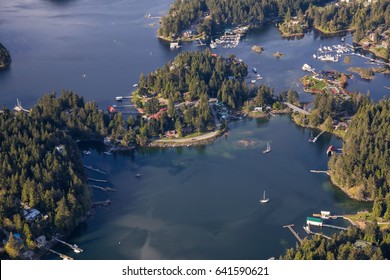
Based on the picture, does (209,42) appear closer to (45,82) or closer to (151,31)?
(151,31)

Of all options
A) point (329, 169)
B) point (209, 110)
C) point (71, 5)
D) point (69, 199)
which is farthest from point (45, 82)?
point (71, 5)

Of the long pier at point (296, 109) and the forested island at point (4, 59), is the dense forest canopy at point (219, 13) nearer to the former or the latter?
the forested island at point (4, 59)

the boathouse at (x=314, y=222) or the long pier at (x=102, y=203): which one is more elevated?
the long pier at (x=102, y=203)

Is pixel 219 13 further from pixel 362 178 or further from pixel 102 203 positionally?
pixel 102 203

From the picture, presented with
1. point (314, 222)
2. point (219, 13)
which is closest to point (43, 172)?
point (314, 222)

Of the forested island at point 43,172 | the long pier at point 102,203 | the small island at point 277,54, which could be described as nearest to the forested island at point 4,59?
the forested island at point 43,172

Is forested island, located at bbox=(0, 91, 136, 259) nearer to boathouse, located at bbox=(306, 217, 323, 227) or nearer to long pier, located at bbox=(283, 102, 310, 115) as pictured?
boathouse, located at bbox=(306, 217, 323, 227)
